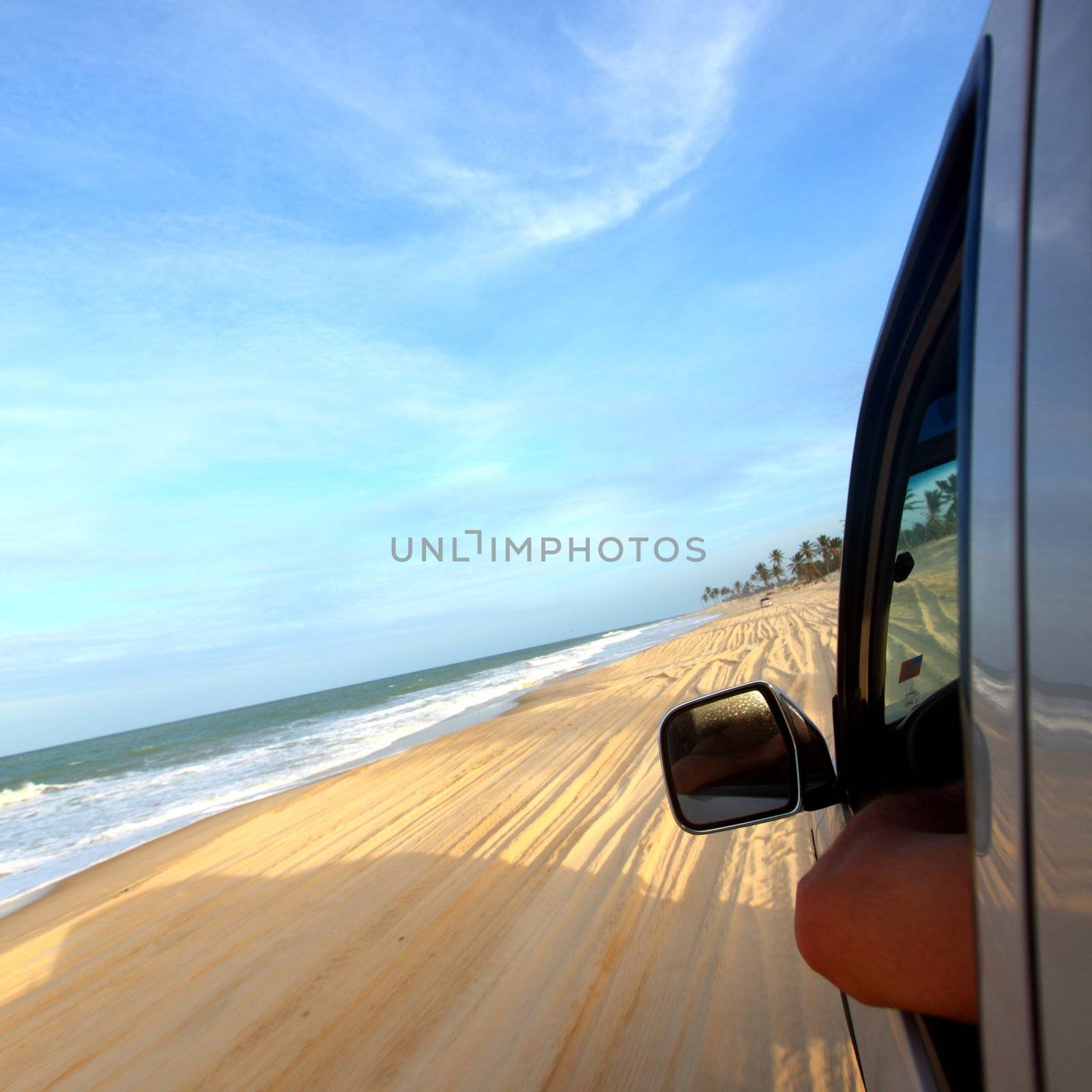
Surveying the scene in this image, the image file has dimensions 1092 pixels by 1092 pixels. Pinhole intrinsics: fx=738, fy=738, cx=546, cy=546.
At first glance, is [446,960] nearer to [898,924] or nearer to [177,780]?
[898,924]

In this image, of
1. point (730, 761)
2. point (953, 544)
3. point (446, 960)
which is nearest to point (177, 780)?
point (446, 960)

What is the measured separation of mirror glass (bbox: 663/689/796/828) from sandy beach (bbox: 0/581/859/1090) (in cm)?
133

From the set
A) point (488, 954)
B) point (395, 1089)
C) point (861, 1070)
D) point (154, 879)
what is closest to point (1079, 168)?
point (861, 1070)

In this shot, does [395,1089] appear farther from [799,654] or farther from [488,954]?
[799,654]

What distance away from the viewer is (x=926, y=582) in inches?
66.1

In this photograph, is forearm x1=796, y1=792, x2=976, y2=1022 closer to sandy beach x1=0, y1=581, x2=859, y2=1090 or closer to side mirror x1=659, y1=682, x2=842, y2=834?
side mirror x1=659, y1=682, x2=842, y2=834

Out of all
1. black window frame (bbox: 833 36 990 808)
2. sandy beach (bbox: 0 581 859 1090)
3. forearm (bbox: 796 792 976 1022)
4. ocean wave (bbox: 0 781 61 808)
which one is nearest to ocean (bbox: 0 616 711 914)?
ocean wave (bbox: 0 781 61 808)

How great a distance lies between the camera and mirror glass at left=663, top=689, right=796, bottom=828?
167 cm

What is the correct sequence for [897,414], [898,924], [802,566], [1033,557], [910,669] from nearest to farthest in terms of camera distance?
[1033,557]
[898,924]
[897,414]
[910,669]
[802,566]

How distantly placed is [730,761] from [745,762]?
0.17 feet

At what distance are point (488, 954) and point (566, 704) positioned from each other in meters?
10.5

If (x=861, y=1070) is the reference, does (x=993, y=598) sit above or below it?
above

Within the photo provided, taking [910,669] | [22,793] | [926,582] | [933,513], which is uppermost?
[933,513]

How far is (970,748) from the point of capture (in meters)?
0.81
